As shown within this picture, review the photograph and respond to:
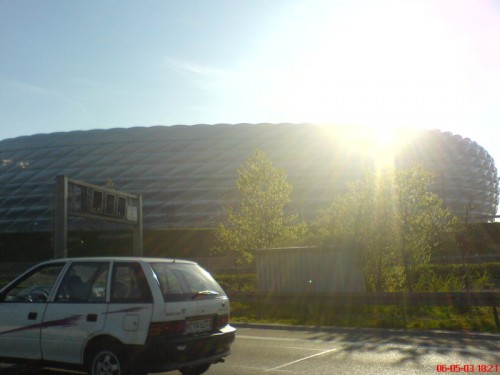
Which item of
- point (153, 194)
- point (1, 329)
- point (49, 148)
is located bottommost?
point (1, 329)

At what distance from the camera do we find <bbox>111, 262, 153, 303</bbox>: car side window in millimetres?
7094

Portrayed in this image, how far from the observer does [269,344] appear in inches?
476

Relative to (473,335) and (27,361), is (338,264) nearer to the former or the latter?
(473,335)

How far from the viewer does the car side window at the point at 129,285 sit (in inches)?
279

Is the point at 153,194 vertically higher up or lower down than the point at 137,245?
higher up

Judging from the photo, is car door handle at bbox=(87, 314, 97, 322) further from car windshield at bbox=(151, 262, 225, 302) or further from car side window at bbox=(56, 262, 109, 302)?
car windshield at bbox=(151, 262, 225, 302)

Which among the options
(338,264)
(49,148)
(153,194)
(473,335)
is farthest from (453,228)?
(49,148)

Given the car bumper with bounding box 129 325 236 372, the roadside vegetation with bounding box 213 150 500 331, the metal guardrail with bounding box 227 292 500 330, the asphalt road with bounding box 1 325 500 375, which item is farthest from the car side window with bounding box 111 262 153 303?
the metal guardrail with bounding box 227 292 500 330

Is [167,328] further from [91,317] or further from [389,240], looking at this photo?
[389,240]

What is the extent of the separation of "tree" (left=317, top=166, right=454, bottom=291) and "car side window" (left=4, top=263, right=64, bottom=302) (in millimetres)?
13764

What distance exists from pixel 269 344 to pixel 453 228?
38.5 ft
